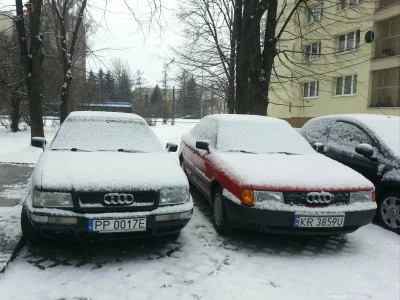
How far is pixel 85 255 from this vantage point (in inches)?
141

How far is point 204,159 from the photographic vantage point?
203 inches

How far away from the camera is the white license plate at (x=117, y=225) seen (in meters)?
3.20

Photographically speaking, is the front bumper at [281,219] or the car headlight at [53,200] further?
the front bumper at [281,219]

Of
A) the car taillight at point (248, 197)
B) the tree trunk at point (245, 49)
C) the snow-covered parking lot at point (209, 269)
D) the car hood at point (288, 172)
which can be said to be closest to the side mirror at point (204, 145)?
the car hood at point (288, 172)

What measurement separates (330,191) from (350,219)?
0.39m

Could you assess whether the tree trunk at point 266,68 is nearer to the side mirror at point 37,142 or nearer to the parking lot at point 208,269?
the parking lot at point 208,269

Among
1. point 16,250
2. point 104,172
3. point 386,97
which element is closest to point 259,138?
point 104,172

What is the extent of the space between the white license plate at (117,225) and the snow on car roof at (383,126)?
3.86m

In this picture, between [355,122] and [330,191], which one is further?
[355,122]

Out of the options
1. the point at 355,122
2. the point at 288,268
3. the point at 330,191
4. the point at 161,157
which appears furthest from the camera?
the point at 355,122

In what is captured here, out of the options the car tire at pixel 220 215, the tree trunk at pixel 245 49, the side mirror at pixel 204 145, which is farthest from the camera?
the tree trunk at pixel 245 49

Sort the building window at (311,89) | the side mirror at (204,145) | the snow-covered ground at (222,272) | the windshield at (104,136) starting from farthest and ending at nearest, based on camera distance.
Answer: the building window at (311,89) → the side mirror at (204,145) → the windshield at (104,136) → the snow-covered ground at (222,272)

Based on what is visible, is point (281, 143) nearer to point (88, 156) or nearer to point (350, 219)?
point (350, 219)

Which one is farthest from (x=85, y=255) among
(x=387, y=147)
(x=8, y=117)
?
(x=8, y=117)
